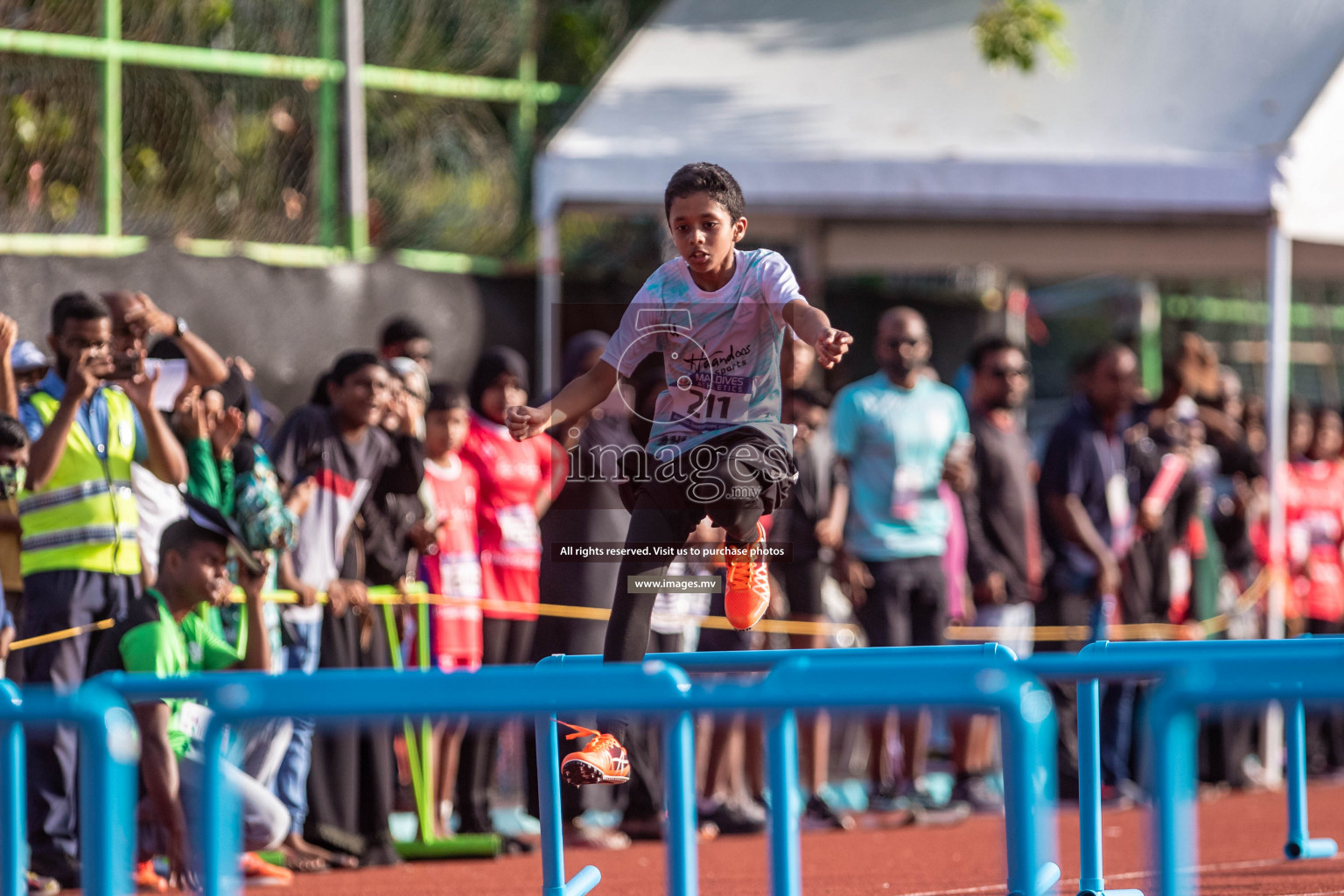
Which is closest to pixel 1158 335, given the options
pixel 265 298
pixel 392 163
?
pixel 392 163

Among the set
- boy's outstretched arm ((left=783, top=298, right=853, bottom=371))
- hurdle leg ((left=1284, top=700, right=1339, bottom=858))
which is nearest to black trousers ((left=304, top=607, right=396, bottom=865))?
boy's outstretched arm ((left=783, top=298, right=853, bottom=371))

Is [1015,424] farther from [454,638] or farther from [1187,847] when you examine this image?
[1187,847]

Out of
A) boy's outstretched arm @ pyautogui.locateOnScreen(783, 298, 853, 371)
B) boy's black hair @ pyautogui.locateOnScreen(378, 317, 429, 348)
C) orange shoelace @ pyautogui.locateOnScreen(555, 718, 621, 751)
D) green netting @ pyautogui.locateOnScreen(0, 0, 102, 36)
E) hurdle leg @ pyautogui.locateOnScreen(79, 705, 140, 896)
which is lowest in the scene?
orange shoelace @ pyautogui.locateOnScreen(555, 718, 621, 751)

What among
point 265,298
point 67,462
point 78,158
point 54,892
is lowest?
point 54,892

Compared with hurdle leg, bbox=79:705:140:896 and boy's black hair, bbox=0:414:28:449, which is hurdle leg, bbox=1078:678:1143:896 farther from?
boy's black hair, bbox=0:414:28:449

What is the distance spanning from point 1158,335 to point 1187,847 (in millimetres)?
11697

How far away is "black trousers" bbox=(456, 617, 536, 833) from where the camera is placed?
7.34m

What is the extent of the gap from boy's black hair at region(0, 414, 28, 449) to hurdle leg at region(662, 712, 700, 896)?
3.34 m

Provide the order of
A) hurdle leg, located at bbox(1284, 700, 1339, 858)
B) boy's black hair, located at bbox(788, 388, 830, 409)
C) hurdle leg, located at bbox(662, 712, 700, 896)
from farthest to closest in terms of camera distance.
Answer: boy's black hair, located at bbox(788, 388, 830, 409), hurdle leg, located at bbox(1284, 700, 1339, 858), hurdle leg, located at bbox(662, 712, 700, 896)

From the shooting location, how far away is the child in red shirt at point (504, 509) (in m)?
7.55

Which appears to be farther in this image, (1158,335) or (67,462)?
(1158,335)

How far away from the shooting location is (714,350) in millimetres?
4566

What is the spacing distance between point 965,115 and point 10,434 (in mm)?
5864

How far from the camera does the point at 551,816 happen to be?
4.69m
